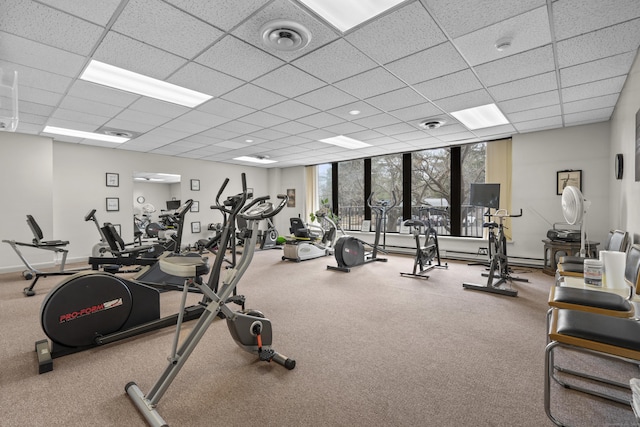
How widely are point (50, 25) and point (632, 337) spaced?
4071 millimetres

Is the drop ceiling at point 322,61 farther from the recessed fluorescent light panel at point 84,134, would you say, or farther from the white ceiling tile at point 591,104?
the recessed fluorescent light panel at point 84,134

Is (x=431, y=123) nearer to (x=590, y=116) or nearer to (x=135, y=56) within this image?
(x=590, y=116)

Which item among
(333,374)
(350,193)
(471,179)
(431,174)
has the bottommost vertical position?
(333,374)

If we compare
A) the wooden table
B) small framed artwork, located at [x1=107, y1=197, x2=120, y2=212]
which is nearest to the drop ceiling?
the wooden table

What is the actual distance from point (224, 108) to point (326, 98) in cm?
146

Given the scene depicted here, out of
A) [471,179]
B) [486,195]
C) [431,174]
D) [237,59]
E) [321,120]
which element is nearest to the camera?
[237,59]

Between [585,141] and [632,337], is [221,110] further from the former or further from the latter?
[585,141]

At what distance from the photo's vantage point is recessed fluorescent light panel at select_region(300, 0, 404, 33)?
204cm

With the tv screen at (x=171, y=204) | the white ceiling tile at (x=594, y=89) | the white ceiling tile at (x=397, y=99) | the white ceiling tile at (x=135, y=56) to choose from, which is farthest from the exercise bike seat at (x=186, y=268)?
the tv screen at (x=171, y=204)

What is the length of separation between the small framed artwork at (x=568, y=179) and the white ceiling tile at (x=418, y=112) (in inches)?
108

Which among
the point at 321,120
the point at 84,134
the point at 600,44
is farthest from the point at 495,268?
the point at 84,134

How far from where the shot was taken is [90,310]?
247 cm

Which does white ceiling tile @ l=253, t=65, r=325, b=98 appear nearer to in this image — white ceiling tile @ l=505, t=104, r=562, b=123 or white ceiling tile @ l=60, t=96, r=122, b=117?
white ceiling tile @ l=60, t=96, r=122, b=117

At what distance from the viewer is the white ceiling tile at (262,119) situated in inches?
176
